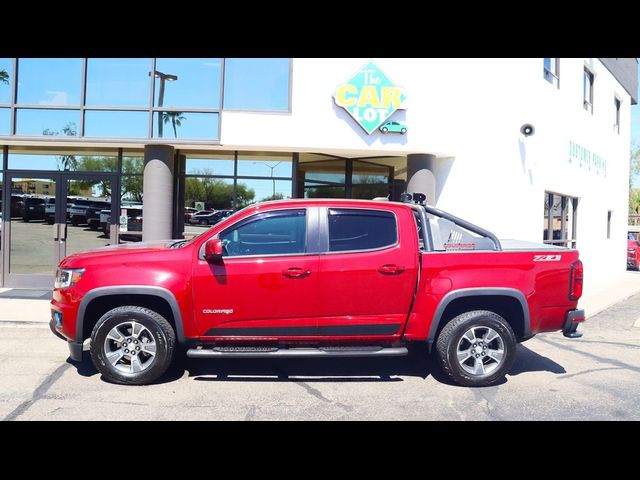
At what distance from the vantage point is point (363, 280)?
537cm

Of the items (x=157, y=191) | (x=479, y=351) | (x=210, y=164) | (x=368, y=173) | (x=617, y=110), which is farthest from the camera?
(x=617, y=110)

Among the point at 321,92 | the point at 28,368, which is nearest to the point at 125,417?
the point at 28,368

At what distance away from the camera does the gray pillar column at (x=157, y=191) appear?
428 inches

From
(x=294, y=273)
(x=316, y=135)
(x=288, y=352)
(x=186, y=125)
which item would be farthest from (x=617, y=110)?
(x=288, y=352)

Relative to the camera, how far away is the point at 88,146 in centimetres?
1108

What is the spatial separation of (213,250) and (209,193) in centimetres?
660

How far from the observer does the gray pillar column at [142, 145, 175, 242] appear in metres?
10.9

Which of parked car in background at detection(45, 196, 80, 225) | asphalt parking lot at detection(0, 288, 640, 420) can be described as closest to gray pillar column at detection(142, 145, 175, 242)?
parked car in background at detection(45, 196, 80, 225)

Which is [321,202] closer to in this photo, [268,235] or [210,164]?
[268,235]

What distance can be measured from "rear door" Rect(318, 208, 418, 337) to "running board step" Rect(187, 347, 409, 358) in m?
0.16

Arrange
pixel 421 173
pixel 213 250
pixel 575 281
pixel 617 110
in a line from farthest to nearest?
pixel 617 110 → pixel 421 173 → pixel 575 281 → pixel 213 250

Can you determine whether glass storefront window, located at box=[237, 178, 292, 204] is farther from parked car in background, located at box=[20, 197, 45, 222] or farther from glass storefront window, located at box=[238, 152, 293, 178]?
parked car in background, located at box=[20, 197, 45, 222]

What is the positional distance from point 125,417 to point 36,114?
8426 millimetres

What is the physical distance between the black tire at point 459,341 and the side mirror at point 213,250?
7.78ft
